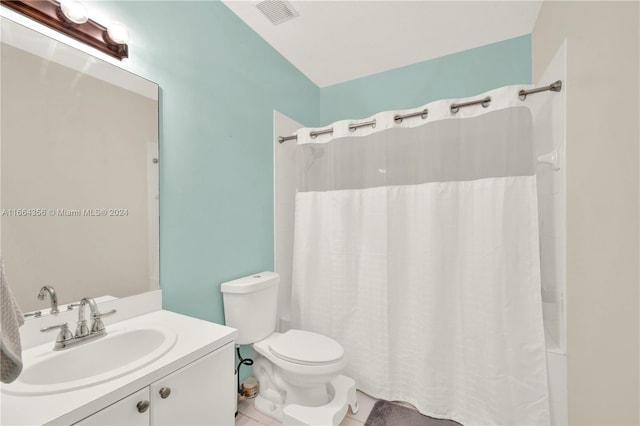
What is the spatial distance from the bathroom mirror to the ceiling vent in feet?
2.87

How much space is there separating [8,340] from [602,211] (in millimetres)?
1664

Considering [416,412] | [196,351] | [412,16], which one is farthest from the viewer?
[412,16]

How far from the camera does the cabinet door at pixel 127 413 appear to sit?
72 cm

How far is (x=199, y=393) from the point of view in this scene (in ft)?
3.27

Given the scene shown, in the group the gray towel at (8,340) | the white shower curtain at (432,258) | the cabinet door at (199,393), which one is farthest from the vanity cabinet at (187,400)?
the white shower curtain at (432,258)

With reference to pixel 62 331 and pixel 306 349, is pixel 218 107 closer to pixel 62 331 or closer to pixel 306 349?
pixel 62 331

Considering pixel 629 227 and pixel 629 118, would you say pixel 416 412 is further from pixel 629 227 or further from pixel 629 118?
pixel 629 118

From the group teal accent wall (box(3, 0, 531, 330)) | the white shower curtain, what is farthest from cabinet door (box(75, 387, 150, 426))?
the white shower curtain

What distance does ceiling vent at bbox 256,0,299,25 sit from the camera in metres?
1.67

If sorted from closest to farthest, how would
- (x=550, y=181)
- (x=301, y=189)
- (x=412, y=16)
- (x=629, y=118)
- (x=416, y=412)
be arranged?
(x=629, y=118) → (x=550, y=181) → (x=416, y=412) → (x=412, y=16) → (x=301, y=189)

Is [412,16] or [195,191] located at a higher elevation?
[412,16]

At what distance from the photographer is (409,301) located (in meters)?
1.71

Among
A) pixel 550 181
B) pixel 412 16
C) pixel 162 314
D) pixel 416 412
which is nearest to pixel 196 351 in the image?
pixel 162 314

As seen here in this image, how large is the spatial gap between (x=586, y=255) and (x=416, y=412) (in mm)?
1253
